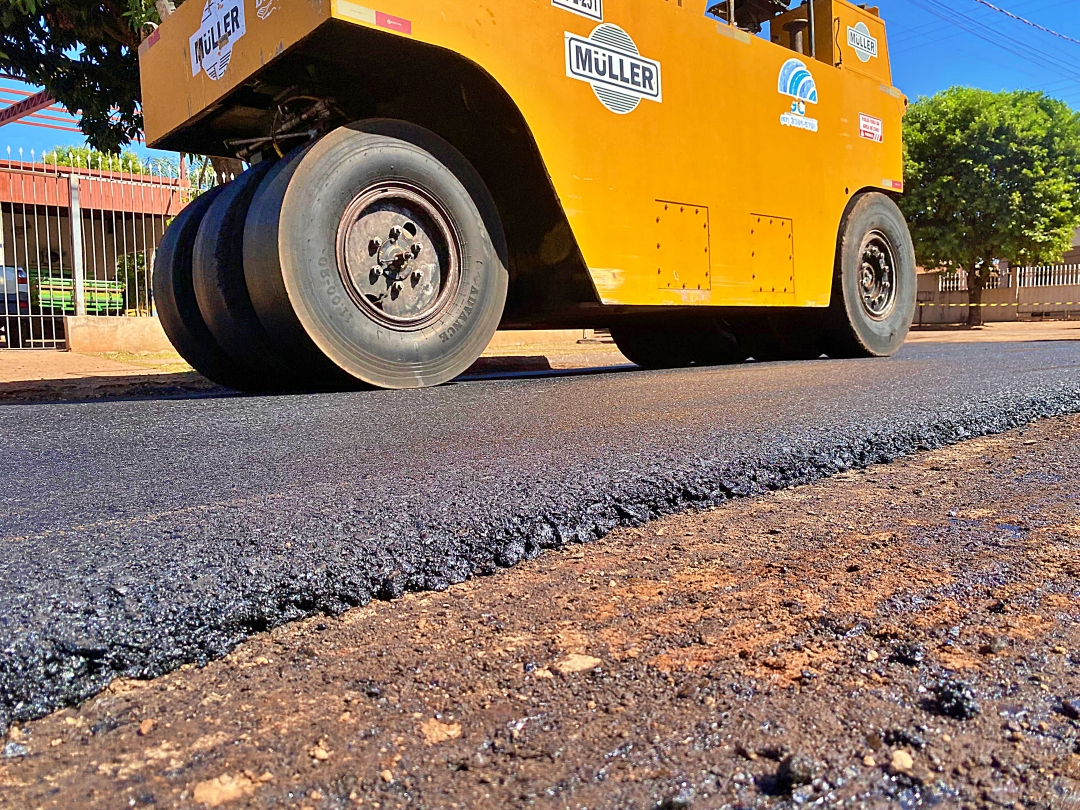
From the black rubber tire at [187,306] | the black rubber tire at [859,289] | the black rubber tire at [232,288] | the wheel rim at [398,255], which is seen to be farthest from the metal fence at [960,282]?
the black rubber tire at [232,288]

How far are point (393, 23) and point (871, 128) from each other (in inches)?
161

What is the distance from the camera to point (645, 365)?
6.21 meters

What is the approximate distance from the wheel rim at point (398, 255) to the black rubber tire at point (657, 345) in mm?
2944

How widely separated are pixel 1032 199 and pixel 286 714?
2707 centimetres

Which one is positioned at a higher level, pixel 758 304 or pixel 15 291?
pixel 15 291

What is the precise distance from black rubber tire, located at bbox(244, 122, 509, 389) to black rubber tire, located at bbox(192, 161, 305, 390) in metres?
0.25

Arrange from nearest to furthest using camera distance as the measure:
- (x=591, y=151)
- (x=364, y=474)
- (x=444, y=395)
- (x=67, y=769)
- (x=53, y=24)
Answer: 1. (x=67, y=769)
2. (x=364, y=474)
3. (x=444, y=395)
4. (x=591, y=151)
5. (x=53, y=24)

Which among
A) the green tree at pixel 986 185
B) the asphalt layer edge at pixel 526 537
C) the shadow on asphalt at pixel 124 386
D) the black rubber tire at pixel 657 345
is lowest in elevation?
the asphalt layer edge at pixel 526 537

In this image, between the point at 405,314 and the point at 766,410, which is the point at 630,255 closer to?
the point at 405,314

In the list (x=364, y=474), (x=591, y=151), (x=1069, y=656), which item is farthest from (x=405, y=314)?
(x=1069, y=656)

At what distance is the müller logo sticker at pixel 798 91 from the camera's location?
4918mm

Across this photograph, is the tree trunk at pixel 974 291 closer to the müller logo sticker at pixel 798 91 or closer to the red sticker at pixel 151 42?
the müller logo sticker at pixel 798 91

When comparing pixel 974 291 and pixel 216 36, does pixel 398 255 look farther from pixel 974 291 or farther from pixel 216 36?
pixel 974 291

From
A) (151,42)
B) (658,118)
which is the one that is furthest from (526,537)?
(151,42)
